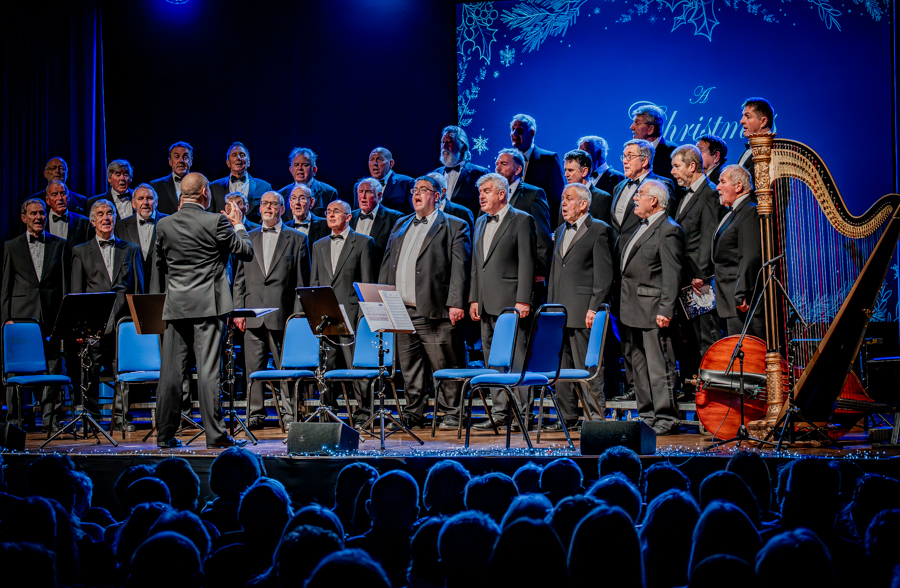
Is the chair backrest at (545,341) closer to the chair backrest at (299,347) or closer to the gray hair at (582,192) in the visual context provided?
the gray hair at (582,192)

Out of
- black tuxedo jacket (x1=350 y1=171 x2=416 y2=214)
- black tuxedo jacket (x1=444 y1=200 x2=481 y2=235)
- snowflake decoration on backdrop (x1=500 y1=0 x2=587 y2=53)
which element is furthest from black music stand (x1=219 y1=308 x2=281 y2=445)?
snowflake decoration on backdrop (x1=500 y1=0 x2=587 y2=53)

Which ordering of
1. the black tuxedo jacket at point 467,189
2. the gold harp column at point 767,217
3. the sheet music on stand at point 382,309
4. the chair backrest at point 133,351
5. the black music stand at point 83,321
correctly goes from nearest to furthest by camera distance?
the gold harp column at point 767,217
the sheet music on stand at point 382,309
the black music stand at point 83,321
the chair backrest at point 133,351
the black tuxedo jacket at point 467,189

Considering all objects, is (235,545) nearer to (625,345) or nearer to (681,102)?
(625,345)

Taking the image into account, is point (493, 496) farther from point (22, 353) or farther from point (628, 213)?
point (22, 353)

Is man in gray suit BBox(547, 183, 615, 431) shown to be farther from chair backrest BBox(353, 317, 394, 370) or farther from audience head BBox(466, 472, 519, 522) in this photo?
audience head BBox(466, 472, 519, 522)

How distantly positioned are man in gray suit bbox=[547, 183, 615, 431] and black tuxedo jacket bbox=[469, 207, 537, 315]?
0.21 m

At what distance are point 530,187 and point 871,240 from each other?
10.2 ft

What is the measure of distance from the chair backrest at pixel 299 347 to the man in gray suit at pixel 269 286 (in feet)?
1.14

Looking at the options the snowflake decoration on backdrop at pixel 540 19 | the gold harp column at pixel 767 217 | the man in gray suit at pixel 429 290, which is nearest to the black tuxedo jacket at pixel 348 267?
the man in gray suit at pixel 429 290

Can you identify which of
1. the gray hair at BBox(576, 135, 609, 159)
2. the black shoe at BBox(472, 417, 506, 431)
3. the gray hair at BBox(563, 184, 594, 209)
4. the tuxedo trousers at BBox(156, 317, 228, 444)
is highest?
the gray hair at BBox(576, 135, 609, 159)

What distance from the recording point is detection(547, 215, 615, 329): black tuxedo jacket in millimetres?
5973

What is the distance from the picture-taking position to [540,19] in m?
7.84

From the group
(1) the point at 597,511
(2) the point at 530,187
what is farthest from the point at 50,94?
(1) the point at 597,511

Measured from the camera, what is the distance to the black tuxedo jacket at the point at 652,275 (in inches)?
223
